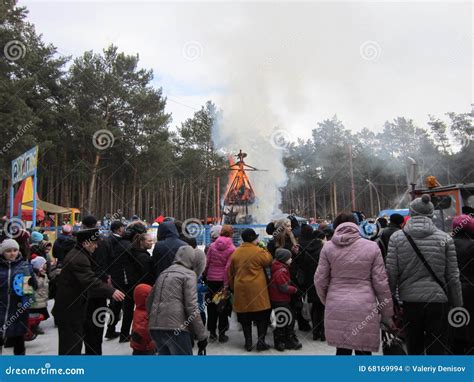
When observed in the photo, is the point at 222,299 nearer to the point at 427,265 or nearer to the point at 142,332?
the point at 142,332

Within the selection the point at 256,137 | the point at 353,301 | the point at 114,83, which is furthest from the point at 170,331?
the point at 256,137

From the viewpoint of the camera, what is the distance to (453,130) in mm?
36656

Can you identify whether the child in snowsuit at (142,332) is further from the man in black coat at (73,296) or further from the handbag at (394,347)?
the handbag at (394,347)

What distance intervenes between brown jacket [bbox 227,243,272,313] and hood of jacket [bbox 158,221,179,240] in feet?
3.40

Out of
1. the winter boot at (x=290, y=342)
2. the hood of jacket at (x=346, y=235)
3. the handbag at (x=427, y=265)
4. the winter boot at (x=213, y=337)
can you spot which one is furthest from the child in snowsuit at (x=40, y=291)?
the handbag at (x=427, y=265)

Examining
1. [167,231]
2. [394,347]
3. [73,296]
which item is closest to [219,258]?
[167,231]

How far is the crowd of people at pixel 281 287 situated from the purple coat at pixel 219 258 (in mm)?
266

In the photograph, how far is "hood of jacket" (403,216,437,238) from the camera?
11.2 ft

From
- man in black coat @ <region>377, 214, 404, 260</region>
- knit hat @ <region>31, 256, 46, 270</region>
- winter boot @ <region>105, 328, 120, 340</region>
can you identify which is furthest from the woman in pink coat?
knit hat @ <region>31, 256, 46, 270</region>

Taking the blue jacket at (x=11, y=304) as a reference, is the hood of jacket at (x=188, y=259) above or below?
above

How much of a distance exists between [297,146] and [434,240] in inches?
1894

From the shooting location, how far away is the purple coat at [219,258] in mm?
5762

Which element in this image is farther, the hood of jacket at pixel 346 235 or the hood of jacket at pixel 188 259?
the hood of jacket at pixel 188 259

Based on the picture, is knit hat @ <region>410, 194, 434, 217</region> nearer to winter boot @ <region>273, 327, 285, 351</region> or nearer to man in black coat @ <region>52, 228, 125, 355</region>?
winter boot @ <region>273, 327, 285, 351</region>
